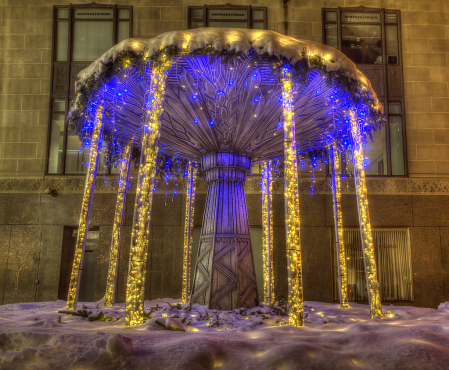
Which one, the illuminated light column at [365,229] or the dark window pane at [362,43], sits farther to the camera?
the dark window pane at [362,43]

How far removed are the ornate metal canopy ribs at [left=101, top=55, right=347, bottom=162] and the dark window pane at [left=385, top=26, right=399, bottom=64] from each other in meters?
5.82

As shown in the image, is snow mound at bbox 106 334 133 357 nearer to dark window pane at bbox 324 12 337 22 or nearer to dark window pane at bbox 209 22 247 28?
dark window pane at bbox 209 22 247 28

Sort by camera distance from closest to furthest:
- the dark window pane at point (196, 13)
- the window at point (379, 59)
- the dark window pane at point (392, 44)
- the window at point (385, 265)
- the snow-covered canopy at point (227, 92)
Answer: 1. the snow-covered canopy at point (227, 92)
2. the window at point (385, 265)
3. the window at point (379, 59)
4. the dark window pane at point (392, 44)
5. the dark window pane at point (196, 13)

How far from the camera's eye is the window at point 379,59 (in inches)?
447

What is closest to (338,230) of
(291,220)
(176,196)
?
(291,220)

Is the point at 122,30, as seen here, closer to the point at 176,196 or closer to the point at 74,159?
the point at 74,159

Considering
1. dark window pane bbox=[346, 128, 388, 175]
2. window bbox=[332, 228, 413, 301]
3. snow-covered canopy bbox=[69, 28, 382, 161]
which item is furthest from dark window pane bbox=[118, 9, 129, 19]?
window bbox=[332, 228, 413, 301]

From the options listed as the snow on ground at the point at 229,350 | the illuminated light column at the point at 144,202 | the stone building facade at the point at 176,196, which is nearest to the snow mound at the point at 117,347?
the snow on ground at the point at 229,350

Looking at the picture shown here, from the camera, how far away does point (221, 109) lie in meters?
6.42

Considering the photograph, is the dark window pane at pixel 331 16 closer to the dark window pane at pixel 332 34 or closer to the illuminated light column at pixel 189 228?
the dark window pane at pixel 332 34

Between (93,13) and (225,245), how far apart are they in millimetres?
9428

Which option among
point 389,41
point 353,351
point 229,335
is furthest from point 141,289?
point 389,41

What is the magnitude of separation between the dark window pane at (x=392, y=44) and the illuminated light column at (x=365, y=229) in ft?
21.4

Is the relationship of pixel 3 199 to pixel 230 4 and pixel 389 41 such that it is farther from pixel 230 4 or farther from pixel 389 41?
pixel 389 41
